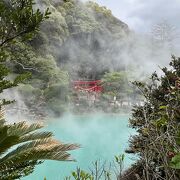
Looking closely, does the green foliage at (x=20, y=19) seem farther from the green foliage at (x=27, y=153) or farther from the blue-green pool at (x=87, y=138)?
the blue-green pool at (x=87, y=138)

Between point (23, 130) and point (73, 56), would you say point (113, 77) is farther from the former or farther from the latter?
point (23, 130)

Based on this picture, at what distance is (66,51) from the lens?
95.7ft

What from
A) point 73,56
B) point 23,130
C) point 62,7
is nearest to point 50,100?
point 73,56

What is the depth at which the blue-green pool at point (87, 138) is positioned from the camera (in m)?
10.0

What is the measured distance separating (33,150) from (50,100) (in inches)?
689

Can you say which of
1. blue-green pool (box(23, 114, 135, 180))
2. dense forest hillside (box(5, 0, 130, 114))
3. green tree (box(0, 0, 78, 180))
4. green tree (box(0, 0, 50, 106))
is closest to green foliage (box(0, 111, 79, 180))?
green tree (box(0, 0, 78, 180))

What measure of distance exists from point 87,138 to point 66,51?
14.7 metres

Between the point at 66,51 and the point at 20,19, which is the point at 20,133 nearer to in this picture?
the point at 20,19

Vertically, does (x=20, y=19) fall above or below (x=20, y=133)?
above

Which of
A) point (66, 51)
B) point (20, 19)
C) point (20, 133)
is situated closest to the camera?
point (20, 19)

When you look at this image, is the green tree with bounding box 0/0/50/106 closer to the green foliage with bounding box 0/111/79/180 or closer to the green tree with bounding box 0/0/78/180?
the green tree with bounding box 0/0/78/180

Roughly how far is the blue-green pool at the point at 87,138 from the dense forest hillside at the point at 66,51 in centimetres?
237

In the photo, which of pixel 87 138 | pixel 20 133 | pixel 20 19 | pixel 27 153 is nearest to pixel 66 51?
pixel 87 138

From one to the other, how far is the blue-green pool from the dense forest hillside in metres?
2.37
